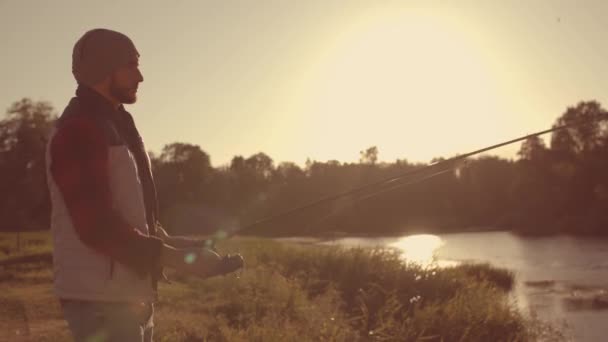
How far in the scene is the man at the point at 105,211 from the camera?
2594mm

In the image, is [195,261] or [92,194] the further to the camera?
[195,261]

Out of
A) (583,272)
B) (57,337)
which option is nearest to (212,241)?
(57,337)

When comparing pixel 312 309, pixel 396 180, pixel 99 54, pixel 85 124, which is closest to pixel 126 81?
pixel 99 54

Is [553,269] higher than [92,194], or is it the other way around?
[92,194]

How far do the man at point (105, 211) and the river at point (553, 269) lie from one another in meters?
13.2

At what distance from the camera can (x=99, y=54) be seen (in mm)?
2838

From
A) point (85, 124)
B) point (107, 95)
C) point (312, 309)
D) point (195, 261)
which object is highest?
point (107, 95)

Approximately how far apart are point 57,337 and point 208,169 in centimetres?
7058

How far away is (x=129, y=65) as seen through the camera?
2.91m

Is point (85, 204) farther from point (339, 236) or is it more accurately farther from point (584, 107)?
point (584, 107)

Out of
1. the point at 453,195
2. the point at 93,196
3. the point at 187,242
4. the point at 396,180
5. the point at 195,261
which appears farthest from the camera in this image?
the point at 453,195

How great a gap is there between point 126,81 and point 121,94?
6 cm

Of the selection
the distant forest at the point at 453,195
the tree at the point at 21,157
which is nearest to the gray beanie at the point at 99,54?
the tree at the point at 21,157

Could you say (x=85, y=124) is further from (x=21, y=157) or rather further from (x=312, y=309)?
(x=21, y=157)
